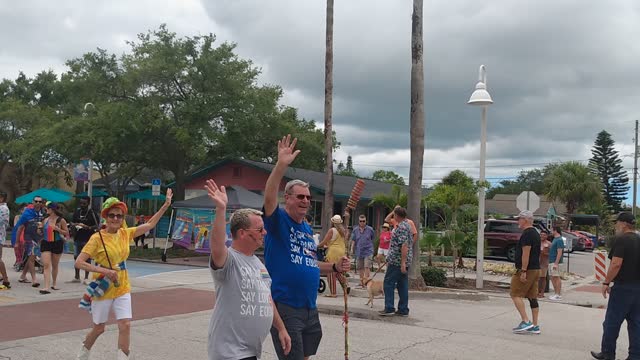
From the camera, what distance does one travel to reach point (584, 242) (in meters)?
40.8

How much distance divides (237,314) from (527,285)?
6.35 meters

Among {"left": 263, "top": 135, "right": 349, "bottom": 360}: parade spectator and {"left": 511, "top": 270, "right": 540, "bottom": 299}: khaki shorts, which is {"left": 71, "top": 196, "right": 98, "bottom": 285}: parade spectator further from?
{"left": 263, "top": 135, "right": 349, "bottom": 360}: parade spectator

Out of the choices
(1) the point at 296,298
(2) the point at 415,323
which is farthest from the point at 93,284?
(2) the point at 415,323

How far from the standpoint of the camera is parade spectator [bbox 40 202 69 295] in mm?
12062

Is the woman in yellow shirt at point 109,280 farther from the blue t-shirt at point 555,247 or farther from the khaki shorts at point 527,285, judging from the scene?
the blue t-shirt at point 555,247

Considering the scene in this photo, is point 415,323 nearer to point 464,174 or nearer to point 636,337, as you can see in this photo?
point 636,337

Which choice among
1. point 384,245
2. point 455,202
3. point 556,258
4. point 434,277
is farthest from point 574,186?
point 384,245

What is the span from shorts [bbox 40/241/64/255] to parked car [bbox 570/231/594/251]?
3481 centimetres

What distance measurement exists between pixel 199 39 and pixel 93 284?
19.7 meters

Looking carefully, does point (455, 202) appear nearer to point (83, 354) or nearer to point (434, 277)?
point (434, 277)

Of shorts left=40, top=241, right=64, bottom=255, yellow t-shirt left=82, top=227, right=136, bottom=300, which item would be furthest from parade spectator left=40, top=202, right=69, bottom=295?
yellow t-shirt left=82, top=227, right=136, bottom=300

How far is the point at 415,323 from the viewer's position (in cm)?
1010

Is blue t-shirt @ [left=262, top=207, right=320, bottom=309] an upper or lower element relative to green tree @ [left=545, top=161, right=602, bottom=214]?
lower

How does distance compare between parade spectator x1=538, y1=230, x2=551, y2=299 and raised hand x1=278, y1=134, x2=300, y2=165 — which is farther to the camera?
parade spectator x1=538, y1=230, x2=551, y2=299
